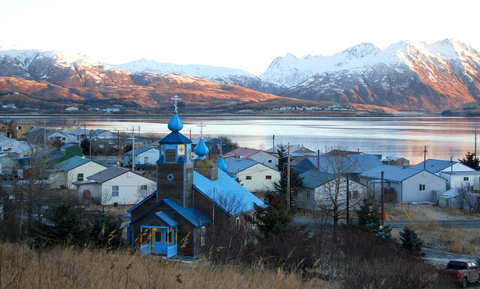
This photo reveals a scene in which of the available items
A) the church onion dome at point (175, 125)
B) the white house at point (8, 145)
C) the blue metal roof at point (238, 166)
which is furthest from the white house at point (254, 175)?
the white house at point (8, 145)

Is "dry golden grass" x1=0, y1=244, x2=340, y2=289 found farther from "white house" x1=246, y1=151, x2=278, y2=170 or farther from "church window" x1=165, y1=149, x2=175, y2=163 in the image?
"white house" x1=246, y1=151, x2=278, y2=170

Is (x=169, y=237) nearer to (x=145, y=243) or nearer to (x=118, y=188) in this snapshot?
(x=145, y=243)

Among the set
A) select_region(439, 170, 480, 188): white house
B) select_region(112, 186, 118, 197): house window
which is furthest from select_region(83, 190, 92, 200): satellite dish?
select_region(439, 170, 480, 188): white house

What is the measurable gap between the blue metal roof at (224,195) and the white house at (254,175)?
56.3 ft

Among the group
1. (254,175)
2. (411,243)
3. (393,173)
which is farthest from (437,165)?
(411,243)

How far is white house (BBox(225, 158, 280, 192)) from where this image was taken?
131 feet

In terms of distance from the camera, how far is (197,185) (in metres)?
18.6

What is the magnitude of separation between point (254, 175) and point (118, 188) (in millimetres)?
13681

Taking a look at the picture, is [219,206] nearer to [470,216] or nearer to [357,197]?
[357,197]

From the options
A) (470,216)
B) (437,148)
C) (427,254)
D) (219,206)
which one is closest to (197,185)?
(219,206)

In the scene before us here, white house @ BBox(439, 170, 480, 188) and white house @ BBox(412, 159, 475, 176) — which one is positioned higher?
white house @ BBox(412, 159, 475, 176)

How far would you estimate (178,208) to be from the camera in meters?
17.5

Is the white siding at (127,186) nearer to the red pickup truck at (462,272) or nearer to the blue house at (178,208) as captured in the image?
the blue house at (178,208)

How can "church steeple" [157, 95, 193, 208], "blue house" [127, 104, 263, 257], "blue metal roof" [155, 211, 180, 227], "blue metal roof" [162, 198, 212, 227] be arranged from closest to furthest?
"blue metal roof" [155, 211, 180, 227], "blue house" [127, 104, 263, 257], "blue metal roof" [162, 198, 212, 227], "church steeple" [157, 95, 193, 208]
